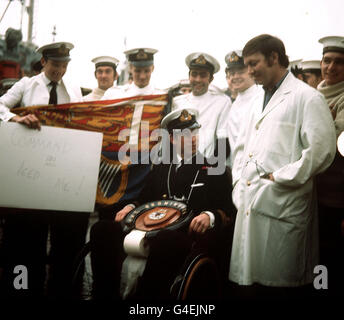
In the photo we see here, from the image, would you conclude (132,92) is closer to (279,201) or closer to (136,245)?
(136,245)

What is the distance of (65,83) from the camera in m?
4.04

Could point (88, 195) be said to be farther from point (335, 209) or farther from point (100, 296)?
point (335, 209)

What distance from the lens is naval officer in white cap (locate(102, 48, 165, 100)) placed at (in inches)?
170

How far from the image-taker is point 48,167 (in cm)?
349

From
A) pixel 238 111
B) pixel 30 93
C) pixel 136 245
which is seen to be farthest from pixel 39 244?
pixel 238 111

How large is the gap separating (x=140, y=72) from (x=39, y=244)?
2105 millimetres

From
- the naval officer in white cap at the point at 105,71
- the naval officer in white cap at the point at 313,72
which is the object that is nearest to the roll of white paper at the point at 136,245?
the naval officer in white cap at the point at 313,72

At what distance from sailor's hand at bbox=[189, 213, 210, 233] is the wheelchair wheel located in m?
0.21

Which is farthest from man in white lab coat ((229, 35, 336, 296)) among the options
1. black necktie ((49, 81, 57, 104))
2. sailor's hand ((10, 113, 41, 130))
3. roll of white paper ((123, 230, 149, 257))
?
black necktie ((49, 81, 57, 104))

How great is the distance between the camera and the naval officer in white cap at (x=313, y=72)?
396 centimetres

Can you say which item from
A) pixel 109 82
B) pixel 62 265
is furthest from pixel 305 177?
pixel 109 82

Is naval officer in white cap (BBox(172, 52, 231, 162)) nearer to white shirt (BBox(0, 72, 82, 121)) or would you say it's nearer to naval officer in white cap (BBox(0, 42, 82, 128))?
naval officer in white cap (BBox(0, 42, 82, 128))

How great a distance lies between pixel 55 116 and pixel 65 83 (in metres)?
0.41

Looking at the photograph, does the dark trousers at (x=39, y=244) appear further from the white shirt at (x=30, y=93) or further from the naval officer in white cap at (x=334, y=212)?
the naval officer in white cap at (x=334, y=212)
